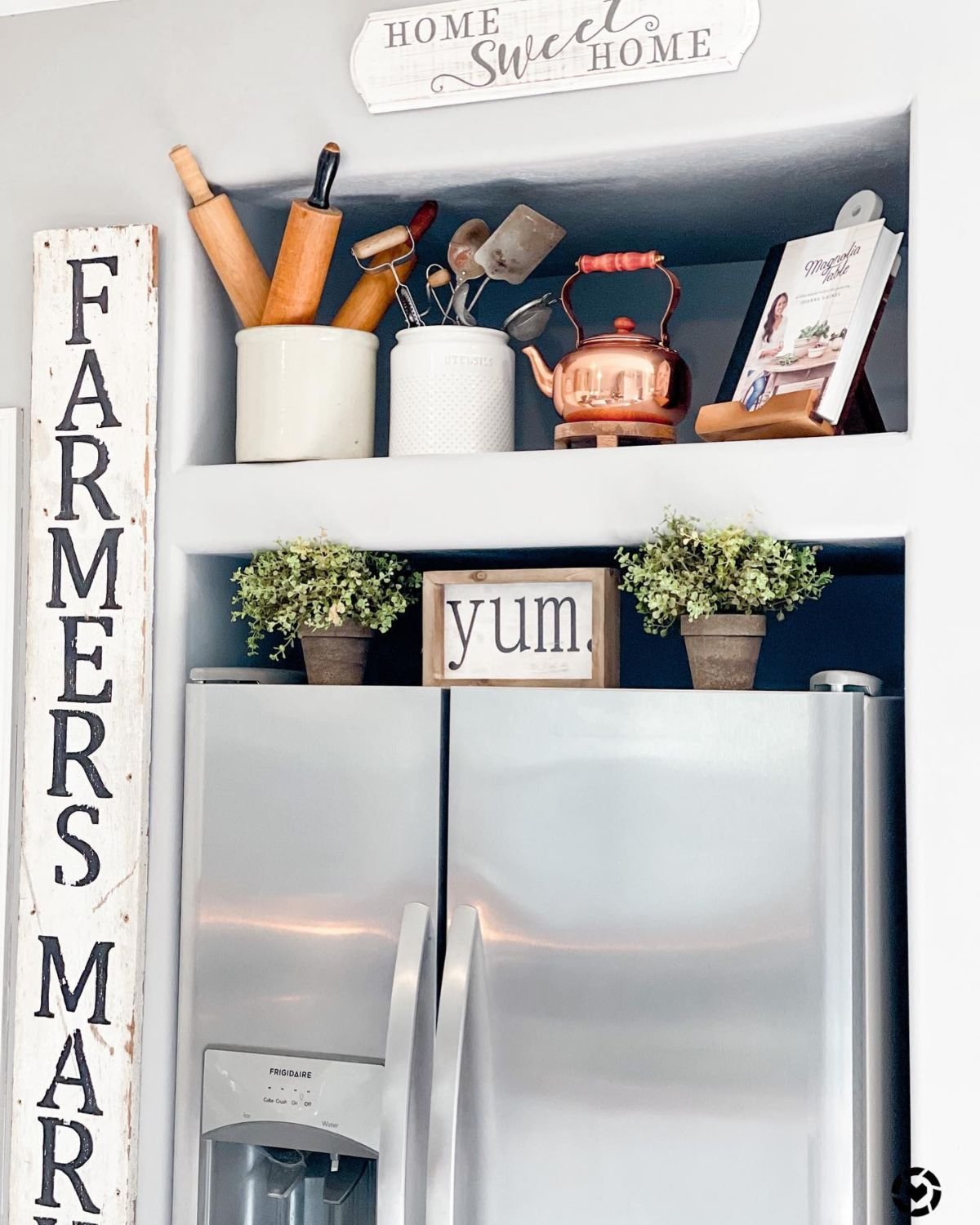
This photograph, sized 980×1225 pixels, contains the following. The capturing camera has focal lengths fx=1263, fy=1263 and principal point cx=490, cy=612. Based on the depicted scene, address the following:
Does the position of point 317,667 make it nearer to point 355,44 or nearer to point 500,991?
point 500,991

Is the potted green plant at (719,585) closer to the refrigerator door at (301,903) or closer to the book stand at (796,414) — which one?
the book stand at (796,414)

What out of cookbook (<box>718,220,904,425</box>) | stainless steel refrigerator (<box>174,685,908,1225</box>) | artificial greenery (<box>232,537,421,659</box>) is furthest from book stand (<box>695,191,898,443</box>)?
artificial greenery (<box>232,537,421,659</box>)

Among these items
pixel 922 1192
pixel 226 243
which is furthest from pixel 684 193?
pixel 922 1192

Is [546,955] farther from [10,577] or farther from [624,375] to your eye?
[10,577]

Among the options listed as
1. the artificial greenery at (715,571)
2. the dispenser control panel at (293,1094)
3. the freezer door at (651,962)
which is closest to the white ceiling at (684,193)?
the artificial greenery at (715,571)

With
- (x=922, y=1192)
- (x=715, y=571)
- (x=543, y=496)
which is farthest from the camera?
(x=543, y=496)

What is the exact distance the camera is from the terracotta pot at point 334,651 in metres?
1.74

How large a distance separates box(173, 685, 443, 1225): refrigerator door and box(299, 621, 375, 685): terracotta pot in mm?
117

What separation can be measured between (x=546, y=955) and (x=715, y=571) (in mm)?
505

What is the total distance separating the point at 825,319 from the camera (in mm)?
1604

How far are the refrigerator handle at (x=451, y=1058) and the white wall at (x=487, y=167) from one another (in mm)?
452

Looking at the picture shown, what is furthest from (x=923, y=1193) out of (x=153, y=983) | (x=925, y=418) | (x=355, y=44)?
(x=355, y=44)

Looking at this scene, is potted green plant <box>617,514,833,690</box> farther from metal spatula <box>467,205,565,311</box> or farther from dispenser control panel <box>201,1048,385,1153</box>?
dispenser control panel <box>201,1048,385,1153</box>

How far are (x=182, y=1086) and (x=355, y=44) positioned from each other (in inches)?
55.3
